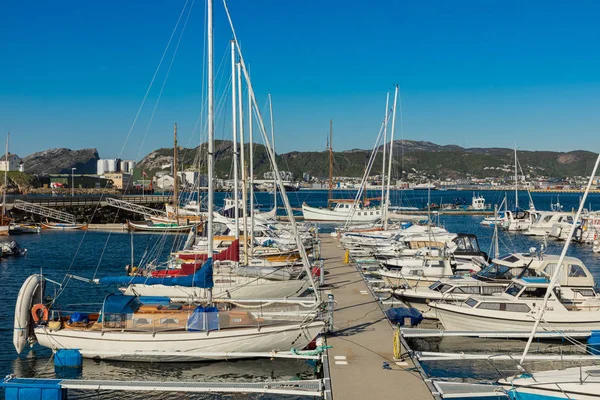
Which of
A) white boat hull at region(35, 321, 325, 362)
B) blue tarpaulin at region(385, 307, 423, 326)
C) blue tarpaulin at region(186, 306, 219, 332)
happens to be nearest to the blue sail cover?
blue tarpaulin at region(186, 306, 219, 332)

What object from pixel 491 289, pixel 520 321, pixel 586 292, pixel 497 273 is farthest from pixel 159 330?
pixel 586 292

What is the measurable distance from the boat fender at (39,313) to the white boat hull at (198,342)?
4.71 feet

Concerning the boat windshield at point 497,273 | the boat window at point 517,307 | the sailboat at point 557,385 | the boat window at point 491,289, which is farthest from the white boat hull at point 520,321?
the sailboat at point 557,385

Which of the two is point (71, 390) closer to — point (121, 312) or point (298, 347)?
point (121, 312)

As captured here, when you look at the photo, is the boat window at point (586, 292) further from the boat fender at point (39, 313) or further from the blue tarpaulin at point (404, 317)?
the boat fender at point (39, 313)

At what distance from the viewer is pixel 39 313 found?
2111 cm

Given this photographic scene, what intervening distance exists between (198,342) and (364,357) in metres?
5.63

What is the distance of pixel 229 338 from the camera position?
20000mm

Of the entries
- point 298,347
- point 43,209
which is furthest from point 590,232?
point 43,209

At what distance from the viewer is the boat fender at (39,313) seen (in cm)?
2098

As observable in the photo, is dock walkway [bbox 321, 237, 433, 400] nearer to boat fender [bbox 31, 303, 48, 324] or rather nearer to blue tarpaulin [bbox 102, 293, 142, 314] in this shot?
blue tarpaulin [bbox 102, 293, 142, 314]

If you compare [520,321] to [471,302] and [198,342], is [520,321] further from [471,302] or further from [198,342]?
[198,342]

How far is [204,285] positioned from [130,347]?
3539 mm

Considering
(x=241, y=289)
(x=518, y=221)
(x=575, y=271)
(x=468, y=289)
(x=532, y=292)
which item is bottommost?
(x=518, y=221)
